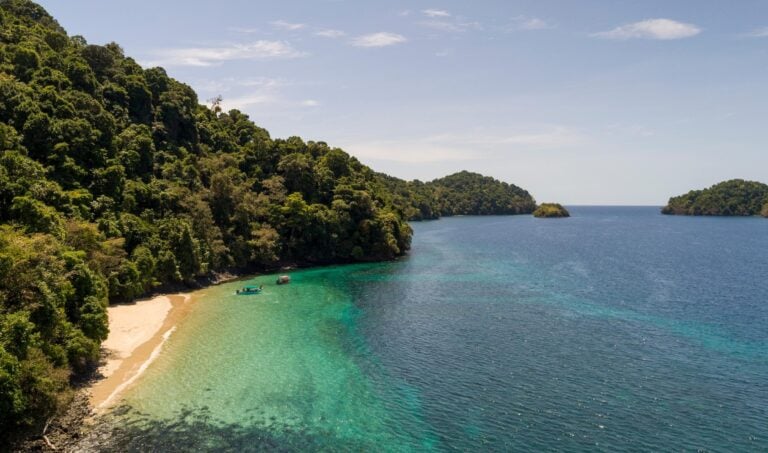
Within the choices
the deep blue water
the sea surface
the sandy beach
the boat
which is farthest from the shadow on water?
the boat

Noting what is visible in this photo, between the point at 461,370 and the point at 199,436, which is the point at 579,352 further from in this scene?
the point at 199,436

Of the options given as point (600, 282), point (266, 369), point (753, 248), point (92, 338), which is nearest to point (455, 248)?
point (600, 282)

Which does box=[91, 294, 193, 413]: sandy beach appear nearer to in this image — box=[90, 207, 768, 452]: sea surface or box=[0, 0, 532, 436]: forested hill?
box=[90, 207, 768, 452]: sea surface

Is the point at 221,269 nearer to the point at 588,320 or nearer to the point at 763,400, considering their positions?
the point at 588,320

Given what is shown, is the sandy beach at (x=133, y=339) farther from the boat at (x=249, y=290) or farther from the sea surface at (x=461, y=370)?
the boat at (x=249, y=290)

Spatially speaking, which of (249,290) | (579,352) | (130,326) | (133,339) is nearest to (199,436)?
(133,339)

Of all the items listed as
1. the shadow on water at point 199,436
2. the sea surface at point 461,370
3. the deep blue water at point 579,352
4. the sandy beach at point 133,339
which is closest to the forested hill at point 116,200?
the sandy beach at point 133,339
